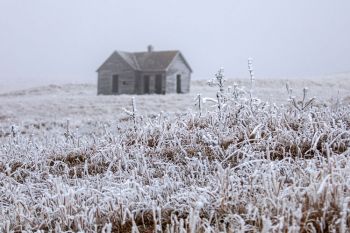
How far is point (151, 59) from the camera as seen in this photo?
42.7 metres

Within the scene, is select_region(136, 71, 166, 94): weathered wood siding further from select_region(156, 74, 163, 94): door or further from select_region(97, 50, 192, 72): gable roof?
select_region(97, 50, 192, 72): gable roof

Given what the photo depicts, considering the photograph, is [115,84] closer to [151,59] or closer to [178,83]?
[151,59]

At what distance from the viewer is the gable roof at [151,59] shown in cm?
4181

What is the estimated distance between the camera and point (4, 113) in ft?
86.7

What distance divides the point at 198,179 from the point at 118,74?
40.6 m

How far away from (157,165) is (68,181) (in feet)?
2.77

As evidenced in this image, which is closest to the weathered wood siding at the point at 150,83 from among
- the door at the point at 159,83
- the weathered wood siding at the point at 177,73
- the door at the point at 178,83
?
the door at the point at 159,83

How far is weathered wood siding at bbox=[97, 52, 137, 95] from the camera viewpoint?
42469 millimetres

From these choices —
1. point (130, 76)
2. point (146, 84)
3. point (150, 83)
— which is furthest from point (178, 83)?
point (130, 76)

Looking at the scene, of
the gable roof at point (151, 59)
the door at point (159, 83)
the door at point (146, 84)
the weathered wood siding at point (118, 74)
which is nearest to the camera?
the gable roof at point (151, 59)

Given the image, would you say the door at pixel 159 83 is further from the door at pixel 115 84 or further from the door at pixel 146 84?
the door at pixel 115 84

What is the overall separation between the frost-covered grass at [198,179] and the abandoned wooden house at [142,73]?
3594cm

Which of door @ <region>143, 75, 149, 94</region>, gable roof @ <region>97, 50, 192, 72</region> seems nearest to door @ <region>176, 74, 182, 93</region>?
gable roof @ <region>97, 50, 192, 72</region>

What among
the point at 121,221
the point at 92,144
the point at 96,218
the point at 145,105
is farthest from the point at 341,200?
the point at 145,105
